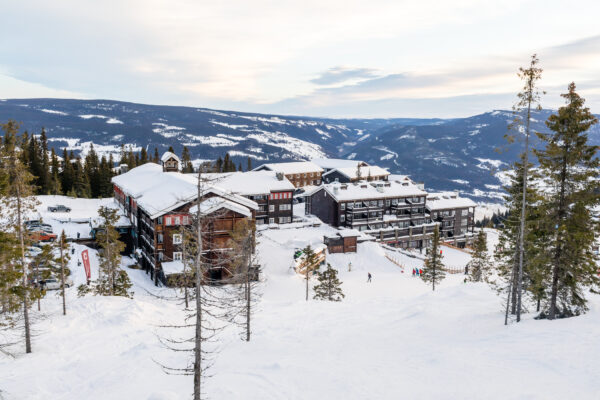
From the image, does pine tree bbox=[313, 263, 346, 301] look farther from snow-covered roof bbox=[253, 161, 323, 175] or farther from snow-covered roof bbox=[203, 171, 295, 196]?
snow-covered roof bbox=[253, 161, 323, 175]

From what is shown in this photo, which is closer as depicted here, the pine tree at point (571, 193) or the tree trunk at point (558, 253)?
the pine tree at point (571, 193)

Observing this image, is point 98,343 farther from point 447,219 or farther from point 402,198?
point 447,219

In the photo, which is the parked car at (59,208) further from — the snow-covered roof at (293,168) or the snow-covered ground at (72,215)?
the snow-covered roof at (293,168)

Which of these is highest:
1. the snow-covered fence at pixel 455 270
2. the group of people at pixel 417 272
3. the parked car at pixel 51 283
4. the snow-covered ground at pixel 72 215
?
the snow-covered ground at pixel 72 215

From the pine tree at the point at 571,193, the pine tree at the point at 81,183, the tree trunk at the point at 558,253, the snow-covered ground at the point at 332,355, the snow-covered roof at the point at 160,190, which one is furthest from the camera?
the pine tree at the point at 81,183

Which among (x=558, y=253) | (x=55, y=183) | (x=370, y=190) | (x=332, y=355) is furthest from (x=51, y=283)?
(x=55, y=183)

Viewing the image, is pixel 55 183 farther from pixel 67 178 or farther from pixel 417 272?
pixel 417 272

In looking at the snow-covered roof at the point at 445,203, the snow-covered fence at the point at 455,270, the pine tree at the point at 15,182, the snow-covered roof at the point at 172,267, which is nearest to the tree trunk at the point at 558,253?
the pine tree at the point at 15,182
